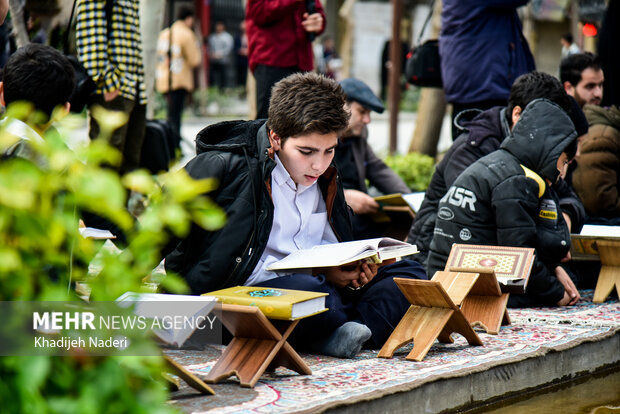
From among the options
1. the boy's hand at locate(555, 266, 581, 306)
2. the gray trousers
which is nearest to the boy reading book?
the boy's hand at locate(555, 266, 581, 306)

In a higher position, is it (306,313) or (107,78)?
(107,78)

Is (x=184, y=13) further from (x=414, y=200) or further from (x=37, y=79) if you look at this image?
(x=37, y=79)

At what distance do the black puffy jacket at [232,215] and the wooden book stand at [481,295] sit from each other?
3.09 feet

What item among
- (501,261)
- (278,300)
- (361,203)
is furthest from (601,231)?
(278,300)

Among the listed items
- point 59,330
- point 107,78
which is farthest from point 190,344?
point 107,78

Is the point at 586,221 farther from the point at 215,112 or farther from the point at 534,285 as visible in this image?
the point at 215,112

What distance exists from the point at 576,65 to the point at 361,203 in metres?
2.11

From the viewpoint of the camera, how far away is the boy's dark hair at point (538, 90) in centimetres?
548

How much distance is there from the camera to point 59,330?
6.41ft

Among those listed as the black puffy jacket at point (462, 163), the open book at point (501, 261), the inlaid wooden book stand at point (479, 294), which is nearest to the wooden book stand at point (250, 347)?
the inlaid wooden book stand at point (479, 294)

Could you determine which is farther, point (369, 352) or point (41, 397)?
point (369, 352)

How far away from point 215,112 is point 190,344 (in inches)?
731

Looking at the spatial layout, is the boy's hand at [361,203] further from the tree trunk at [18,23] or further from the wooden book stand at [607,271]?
the tree trunk at [18,23]

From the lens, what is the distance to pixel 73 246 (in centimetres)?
188
